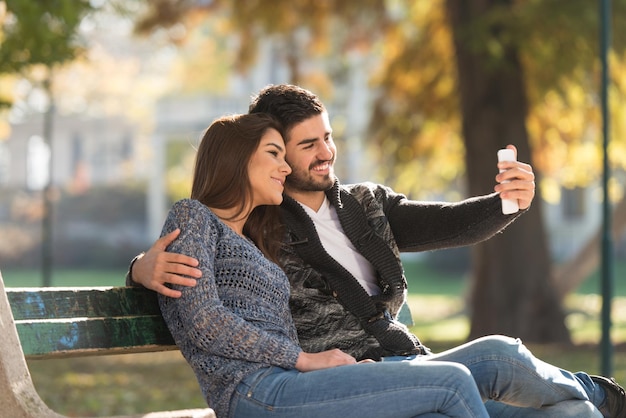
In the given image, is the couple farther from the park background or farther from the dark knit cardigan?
the park background

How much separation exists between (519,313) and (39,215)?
3543 centimetres

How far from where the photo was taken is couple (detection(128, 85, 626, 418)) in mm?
3764

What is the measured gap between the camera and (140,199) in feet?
169

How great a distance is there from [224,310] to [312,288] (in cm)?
82

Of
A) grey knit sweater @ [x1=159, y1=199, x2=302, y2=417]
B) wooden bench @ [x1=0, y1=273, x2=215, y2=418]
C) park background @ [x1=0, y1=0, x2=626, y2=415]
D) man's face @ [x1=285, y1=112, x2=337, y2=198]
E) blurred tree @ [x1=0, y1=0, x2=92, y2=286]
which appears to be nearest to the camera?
wooden bench @ [x1=0, y1=273, x2=215, y2=418]

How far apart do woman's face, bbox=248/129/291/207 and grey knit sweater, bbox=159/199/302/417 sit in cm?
22

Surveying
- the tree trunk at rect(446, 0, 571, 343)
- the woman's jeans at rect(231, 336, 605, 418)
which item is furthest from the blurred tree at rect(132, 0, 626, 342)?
the woman's jeans at rect(231, 336, 605, 418)

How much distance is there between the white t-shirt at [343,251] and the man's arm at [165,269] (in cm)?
94

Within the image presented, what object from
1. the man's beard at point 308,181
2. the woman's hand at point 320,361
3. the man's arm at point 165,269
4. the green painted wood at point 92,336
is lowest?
the woman's hand at point 320,361

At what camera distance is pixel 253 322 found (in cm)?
408

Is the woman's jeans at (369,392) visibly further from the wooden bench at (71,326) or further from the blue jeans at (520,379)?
the wooden bench at (71,326)

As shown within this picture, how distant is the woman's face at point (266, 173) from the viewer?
444cm

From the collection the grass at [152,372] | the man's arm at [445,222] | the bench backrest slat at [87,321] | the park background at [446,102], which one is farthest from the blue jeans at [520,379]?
the grass at [152,372]

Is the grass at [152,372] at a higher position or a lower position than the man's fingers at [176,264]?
lower
